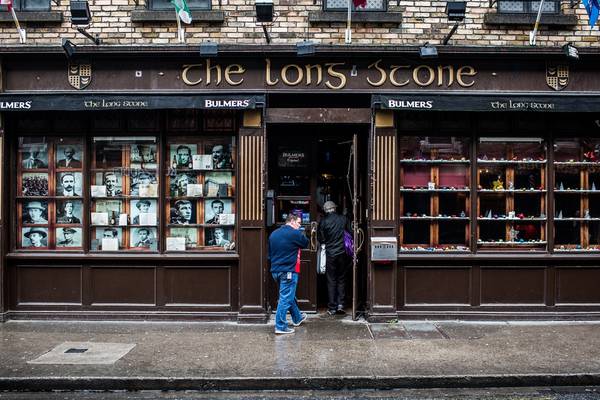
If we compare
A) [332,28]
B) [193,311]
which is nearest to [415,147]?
[332,28]

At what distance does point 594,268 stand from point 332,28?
5.76 metres

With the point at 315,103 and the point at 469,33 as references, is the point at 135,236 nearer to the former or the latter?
the point at 315,103

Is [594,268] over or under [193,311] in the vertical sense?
over

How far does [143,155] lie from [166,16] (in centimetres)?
225

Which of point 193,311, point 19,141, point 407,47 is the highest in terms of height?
point 407,47

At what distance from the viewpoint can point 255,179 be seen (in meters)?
9.41

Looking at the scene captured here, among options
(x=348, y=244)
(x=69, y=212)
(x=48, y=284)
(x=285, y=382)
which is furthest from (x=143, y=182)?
(x=285, y=382)

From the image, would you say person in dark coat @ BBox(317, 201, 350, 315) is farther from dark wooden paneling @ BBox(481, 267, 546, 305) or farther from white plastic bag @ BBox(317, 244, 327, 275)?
dark wooden paneling @ BBox(481, 267, 546, 305)

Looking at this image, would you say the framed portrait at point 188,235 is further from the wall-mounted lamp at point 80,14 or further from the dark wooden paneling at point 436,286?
the dark wooden paneling at point 436,286

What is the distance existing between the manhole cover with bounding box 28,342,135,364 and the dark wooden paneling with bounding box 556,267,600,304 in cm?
674

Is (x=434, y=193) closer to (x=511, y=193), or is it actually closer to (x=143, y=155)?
(x=511, y=193)

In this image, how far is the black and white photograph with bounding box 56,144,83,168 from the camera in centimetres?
985

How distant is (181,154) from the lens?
32.3ft

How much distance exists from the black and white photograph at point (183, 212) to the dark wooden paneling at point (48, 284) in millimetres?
1735
